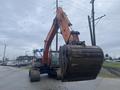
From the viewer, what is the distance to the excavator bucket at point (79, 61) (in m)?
12.6

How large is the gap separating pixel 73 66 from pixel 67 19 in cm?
606

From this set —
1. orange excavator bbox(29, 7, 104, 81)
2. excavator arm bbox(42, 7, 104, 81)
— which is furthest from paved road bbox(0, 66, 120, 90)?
excavator arm bbox(42, 7, 104, 81)

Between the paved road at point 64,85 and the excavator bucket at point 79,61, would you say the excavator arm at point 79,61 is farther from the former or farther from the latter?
the paved road at point 64,85

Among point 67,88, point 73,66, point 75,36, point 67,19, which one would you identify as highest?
point 67,19

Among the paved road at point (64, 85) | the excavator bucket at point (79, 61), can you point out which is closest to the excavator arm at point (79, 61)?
A: the excavator bucket at point (79, 61)

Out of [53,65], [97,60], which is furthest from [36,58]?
[97,60]

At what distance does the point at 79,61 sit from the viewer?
41.6 ft

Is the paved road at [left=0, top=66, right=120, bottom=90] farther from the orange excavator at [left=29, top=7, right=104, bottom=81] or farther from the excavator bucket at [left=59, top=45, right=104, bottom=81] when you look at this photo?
the excavator bucket at [left=59, top=45, right=104, bottom=81]

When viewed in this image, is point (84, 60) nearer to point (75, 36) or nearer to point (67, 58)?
point (67, 58)

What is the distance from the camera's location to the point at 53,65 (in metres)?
26.7

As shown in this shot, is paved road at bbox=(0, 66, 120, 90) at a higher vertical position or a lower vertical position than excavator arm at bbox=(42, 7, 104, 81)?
lower

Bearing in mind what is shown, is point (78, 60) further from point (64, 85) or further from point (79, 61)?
point (64, 85)

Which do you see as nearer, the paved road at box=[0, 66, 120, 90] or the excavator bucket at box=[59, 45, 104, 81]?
the excavator bucket at box=[59, 45, 104, 81]

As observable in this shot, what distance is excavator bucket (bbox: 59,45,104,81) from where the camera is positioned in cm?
1255
